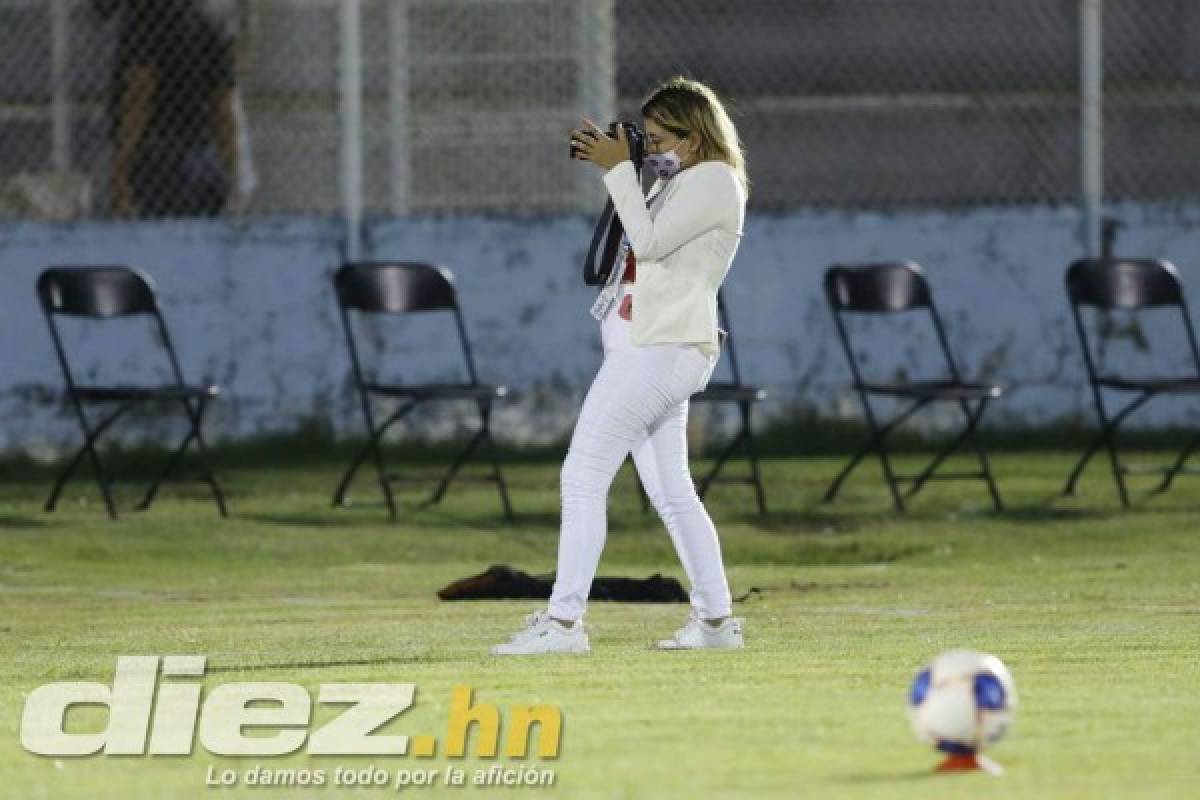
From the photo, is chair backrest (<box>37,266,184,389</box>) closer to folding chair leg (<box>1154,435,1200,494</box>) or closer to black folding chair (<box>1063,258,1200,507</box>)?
black folding chair (<box>1063,258,1200,507</box>)

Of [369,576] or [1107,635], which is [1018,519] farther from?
[1107,635]

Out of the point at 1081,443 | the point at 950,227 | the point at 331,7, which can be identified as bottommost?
the point at 1081,443

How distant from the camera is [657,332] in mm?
8875

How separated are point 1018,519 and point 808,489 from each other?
4.78 feet

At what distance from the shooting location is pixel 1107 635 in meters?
9.63

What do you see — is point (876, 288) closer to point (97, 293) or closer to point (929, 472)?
point (929, 472)

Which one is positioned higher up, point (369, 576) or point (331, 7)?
point (331, 7)

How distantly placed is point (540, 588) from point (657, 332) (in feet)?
9.11

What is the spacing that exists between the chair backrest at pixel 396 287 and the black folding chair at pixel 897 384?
200cm

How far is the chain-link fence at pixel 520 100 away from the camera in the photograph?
17.7 m

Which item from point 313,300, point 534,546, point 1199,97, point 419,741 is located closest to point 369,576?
point 534,546

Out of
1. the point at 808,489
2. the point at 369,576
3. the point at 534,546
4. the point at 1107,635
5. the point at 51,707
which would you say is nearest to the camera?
the point at 51,707

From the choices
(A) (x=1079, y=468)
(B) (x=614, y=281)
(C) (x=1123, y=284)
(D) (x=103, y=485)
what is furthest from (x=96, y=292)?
(B) (x=614, y=281)

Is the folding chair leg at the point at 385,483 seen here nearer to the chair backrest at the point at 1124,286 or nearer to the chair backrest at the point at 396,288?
the chair backrest at the point at 396,288
